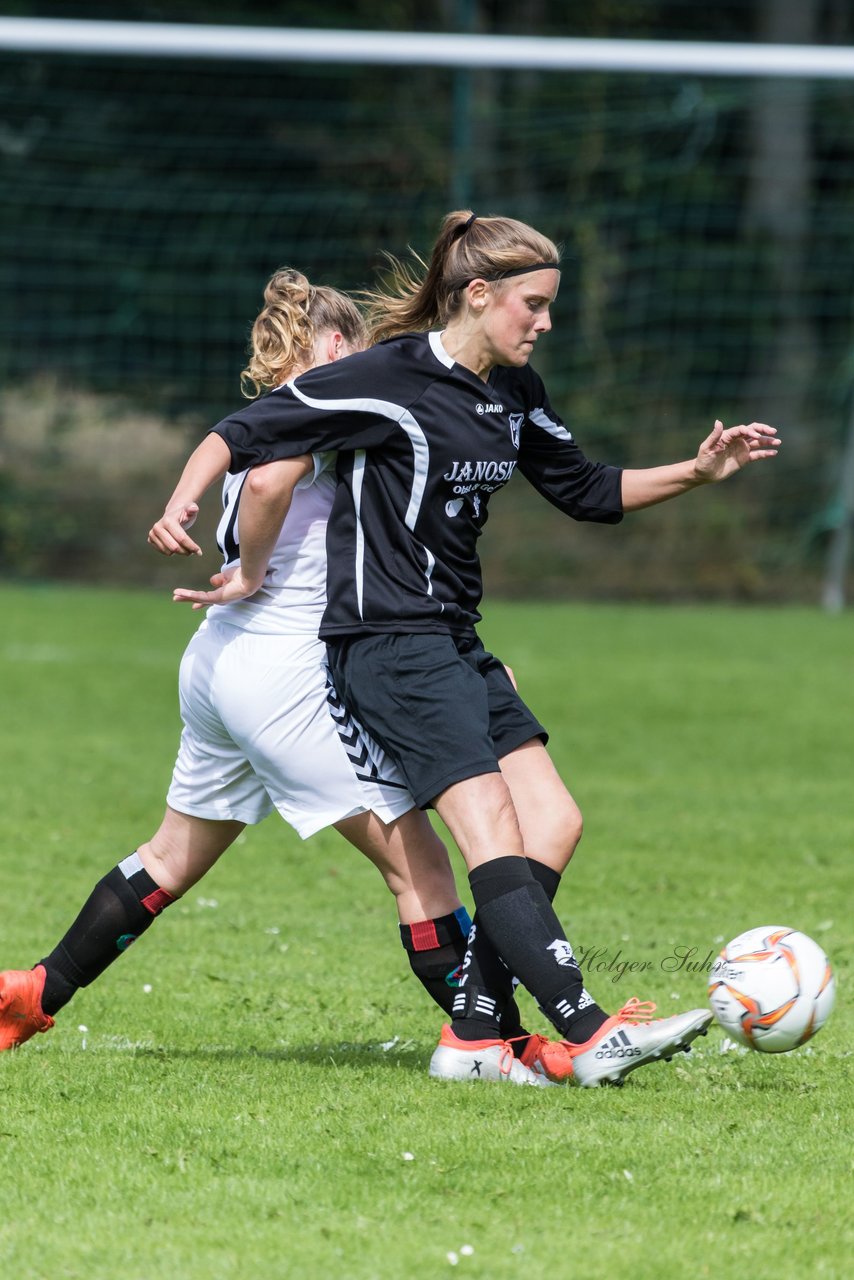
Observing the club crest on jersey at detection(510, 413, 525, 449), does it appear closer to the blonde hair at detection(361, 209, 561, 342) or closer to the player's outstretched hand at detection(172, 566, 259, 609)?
the blonde hair at detection(361, 209, 561, 342)

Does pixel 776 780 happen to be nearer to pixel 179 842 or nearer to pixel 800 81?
pixel 179 842

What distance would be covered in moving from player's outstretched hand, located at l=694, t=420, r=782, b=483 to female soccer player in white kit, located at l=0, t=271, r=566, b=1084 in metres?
0.93

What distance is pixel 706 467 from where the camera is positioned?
4625 millimetres

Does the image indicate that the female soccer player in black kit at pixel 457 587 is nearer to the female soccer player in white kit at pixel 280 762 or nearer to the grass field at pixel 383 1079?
the female soccer player in white kit at pixel 280 762

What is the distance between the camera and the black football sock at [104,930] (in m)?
4.57

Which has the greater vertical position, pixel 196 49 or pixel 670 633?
pixel 196 49

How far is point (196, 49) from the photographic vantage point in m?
10.8

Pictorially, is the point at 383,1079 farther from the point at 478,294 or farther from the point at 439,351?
the point at 478,294

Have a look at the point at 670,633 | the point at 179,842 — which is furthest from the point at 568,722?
the point at 179,842

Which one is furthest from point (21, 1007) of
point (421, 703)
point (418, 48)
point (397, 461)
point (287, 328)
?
point (418, 48)

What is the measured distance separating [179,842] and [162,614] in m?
11.3

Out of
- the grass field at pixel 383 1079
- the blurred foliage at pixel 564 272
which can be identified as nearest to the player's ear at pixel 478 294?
the grass field at pixel 383 1079

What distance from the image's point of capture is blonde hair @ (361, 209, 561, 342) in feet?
14.0

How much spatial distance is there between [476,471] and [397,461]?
0.19 meters
